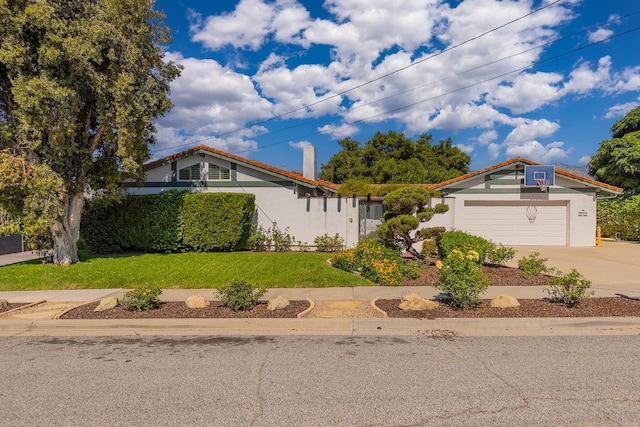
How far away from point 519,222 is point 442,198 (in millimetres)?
5977

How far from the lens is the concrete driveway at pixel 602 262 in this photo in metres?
9.31

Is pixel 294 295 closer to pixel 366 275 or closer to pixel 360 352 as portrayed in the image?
pixel 366 275

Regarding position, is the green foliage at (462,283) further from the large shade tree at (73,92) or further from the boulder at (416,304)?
the large shade tree at (73,92)

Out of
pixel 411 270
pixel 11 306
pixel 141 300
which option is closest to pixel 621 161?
pixel 411 270

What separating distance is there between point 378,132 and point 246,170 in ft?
88.6

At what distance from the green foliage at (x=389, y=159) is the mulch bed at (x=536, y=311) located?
28.9m


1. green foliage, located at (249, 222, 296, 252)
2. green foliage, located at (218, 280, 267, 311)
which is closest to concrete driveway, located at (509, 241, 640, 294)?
green foliage, located at (249, 222, 296, 252)

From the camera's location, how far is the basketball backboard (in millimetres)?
16719

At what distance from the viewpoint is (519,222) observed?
17594 millimetres

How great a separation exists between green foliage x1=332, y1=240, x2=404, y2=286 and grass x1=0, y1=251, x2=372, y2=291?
12.1 inches

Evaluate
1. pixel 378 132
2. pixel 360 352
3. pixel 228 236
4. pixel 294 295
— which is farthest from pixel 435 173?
pixel 360 352

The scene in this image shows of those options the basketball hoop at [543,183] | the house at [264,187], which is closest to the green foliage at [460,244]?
the house at [264,187]

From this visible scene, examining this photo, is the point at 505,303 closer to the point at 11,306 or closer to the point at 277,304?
the point at 277,304

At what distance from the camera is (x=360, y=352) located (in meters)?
5.09
